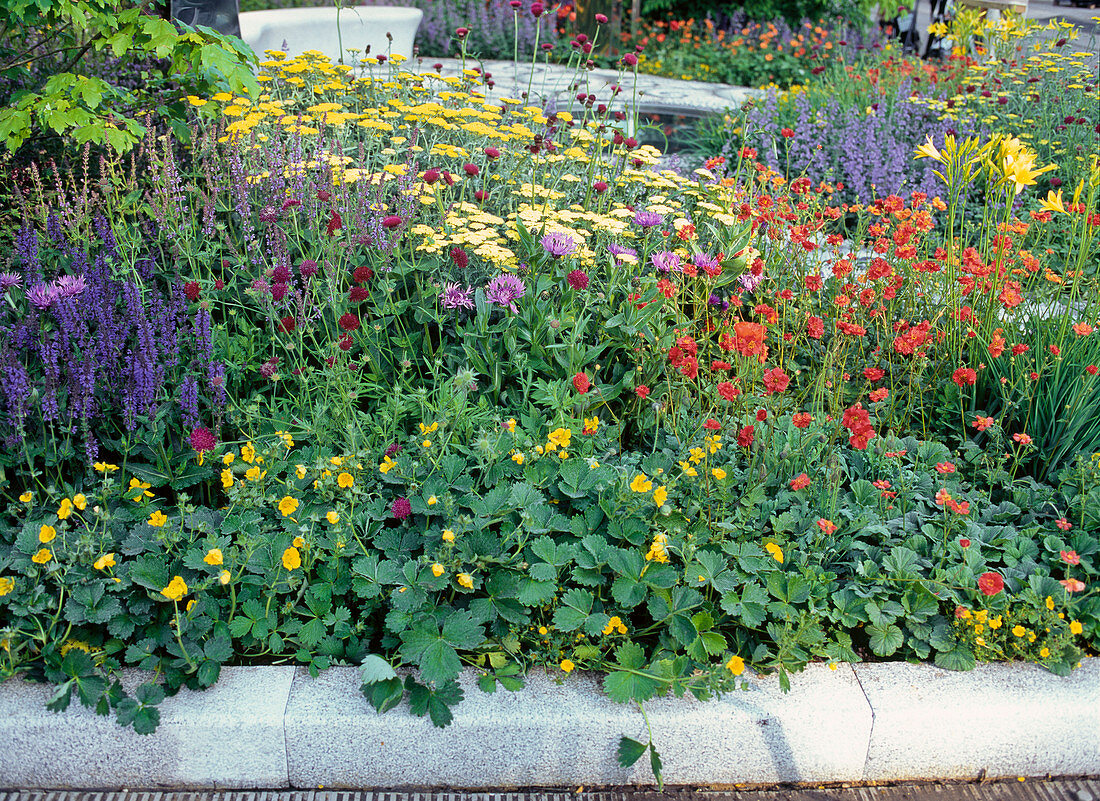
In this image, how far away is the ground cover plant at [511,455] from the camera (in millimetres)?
1981

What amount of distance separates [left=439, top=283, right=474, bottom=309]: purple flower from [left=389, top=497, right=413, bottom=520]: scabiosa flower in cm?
80

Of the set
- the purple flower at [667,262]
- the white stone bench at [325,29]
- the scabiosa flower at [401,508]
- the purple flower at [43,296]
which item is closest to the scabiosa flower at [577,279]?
the purple flower at [667,262]

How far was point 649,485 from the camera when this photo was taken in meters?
2.07

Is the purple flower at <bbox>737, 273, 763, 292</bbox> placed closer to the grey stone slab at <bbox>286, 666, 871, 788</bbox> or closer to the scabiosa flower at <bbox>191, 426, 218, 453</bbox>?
the grey stone slab at <bbox>286, 666, 871, 788</bbox>

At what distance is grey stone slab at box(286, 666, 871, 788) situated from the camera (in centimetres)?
187

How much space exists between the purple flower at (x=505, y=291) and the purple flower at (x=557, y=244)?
152 millimetres

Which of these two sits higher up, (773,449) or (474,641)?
(773,449)

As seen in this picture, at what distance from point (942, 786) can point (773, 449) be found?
953 millimetres

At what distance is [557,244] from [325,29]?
6.42 metres

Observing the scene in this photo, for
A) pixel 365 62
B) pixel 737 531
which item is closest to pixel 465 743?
pixel 737 531

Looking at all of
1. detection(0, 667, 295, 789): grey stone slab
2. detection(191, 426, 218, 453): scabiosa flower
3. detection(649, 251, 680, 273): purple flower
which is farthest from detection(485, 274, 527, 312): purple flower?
detection(0, 667, 295, 789): grey stone slab

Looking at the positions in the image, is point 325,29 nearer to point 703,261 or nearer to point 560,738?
point 703,261

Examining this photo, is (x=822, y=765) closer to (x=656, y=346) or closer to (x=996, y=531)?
(x=996, y=531)

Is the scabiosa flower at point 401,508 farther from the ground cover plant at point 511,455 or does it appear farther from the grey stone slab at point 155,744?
the grey stone slab at point 155,744
